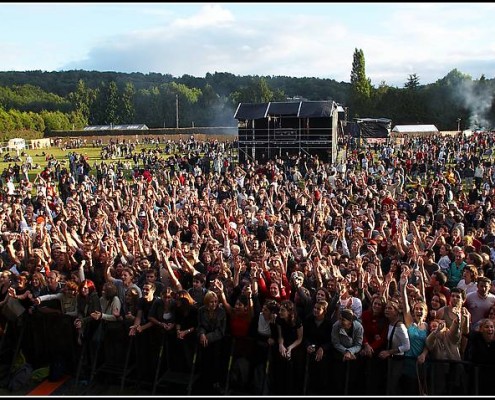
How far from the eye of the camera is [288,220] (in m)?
11.2

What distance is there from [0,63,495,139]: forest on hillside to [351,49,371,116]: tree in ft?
0.58

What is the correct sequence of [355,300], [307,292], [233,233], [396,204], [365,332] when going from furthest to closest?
1. [396,204]
2. [233,233]
3. [307,292]
4. [355,300]
5. [365,332]

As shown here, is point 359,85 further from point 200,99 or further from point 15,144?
point 15,144

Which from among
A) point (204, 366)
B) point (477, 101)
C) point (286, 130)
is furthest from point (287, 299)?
point (477, 101)

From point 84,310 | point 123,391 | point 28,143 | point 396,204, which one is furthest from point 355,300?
point 28,143

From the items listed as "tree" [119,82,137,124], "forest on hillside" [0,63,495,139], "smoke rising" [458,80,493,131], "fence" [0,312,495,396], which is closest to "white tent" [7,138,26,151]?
"forest on hillside" [0,63,495,139]

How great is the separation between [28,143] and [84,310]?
6034 centimetres

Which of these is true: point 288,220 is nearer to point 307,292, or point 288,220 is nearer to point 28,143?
point 307,292

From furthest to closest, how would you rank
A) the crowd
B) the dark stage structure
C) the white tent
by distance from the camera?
the white tent → the dark stage structure → the crowd

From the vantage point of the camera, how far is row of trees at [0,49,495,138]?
7425 cm

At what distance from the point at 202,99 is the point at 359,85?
39.2 m

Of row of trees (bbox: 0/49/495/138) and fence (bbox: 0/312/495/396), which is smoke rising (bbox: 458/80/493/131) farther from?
fence (bbox: 0/312/495/396)

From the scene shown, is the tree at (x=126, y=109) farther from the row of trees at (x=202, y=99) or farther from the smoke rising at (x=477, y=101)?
the smoke rising at (x=477, y=101)

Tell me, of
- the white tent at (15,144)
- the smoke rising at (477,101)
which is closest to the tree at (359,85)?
the smoke rising at (477,101)
